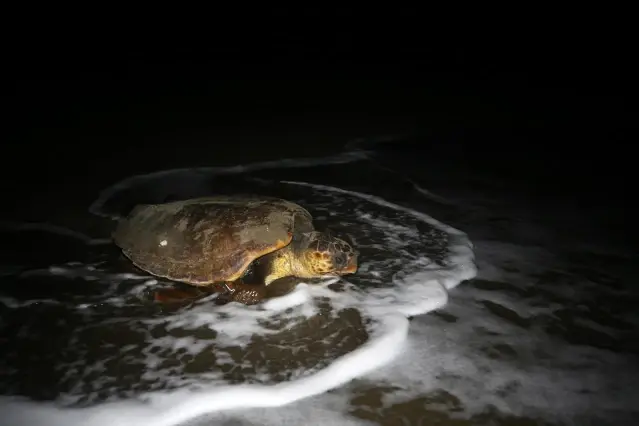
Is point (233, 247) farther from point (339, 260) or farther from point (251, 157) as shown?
point (251, 157)

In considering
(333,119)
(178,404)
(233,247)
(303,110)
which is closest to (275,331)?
(233,247)

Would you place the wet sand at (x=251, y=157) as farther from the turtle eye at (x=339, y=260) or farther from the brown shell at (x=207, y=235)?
the brown shell at (x=207, y=235)

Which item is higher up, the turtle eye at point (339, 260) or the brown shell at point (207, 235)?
the brown shell at point (207, 235)

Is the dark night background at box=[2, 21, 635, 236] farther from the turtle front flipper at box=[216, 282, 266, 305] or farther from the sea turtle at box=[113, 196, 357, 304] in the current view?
the turtle front flipper at box=[216, 282, 266, 305]

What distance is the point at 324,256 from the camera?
3.86 m

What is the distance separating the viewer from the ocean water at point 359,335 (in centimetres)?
278

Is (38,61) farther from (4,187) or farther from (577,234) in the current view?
(577,234)

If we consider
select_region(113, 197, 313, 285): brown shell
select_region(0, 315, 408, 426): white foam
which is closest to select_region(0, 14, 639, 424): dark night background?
select_region(113, 197, 313, 285): brown shell

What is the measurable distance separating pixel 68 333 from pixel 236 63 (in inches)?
684

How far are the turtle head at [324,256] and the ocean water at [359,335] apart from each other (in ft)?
0.52

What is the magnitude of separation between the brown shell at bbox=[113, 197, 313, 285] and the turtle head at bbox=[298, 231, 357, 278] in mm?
166

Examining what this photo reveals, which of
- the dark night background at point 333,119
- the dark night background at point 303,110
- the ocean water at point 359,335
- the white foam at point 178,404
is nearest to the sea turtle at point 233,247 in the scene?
the ocean water at point 359,335

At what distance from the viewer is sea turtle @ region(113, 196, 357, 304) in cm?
373

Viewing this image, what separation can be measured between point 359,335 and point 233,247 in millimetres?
1108
